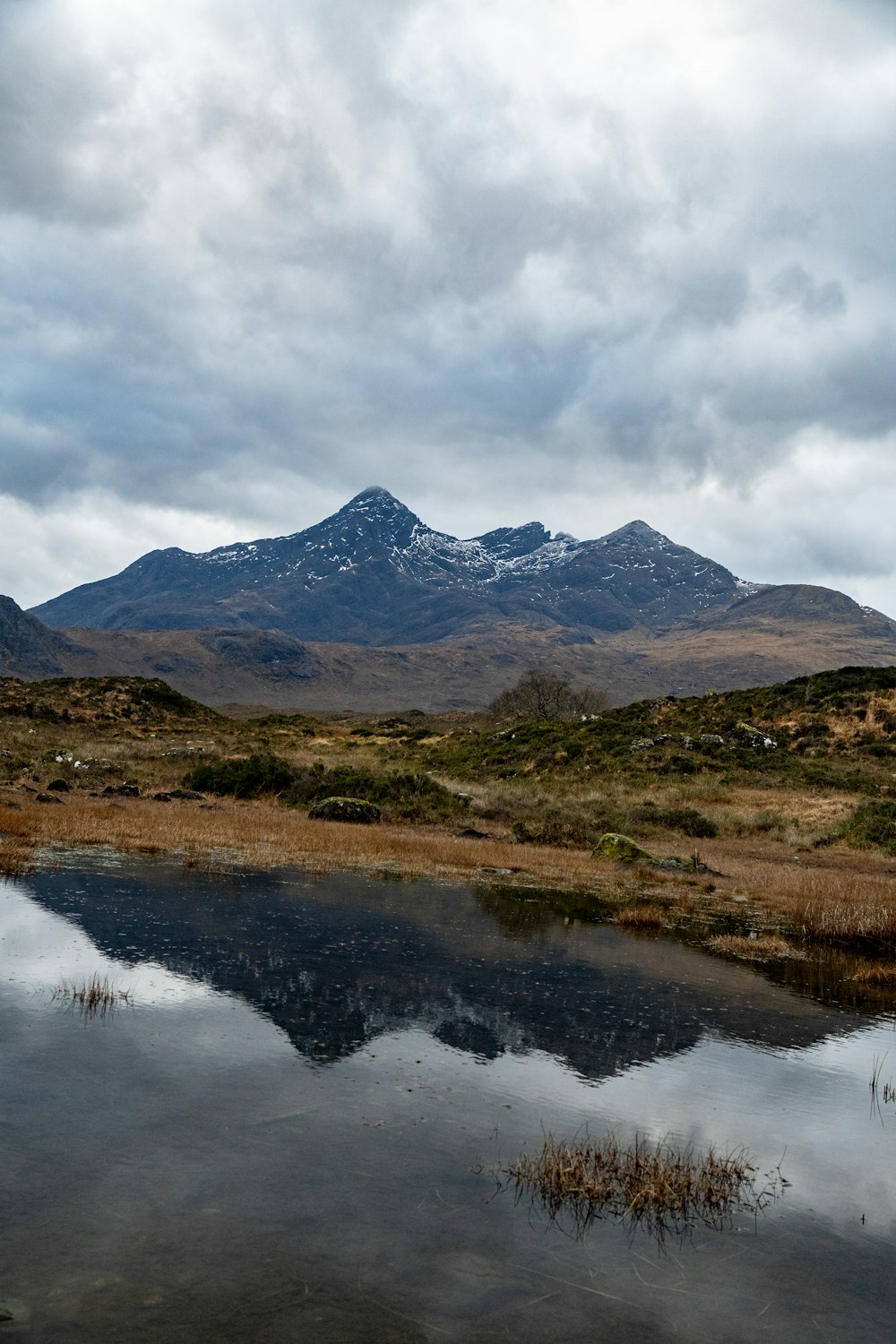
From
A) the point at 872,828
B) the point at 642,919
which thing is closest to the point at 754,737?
the point at 872,828

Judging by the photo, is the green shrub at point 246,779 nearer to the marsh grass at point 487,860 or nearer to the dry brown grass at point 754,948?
the marsh grass at point 487,860

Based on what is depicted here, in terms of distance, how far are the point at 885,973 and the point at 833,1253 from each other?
12.8m

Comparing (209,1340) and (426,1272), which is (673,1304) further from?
(209,1340)

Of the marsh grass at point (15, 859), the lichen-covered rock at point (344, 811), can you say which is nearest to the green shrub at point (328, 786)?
the lichen-covered rock at point (344, 811)

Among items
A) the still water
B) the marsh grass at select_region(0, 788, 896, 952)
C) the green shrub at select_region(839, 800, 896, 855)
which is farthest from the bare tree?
the still water

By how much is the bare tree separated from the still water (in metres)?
100

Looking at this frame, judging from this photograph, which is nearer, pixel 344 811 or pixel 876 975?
A: pixel 876 975

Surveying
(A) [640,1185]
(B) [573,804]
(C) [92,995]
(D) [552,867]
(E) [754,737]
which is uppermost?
(E) [754,737]

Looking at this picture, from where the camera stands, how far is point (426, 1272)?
6.75 m

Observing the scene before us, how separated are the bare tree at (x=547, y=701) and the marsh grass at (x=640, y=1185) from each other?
106m

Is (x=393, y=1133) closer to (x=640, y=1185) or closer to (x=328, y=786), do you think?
(x=640, y=1185)

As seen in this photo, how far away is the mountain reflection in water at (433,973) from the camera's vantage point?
42.6 feet

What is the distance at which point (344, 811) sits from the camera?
41375 mm

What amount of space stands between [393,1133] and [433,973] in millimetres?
6851
